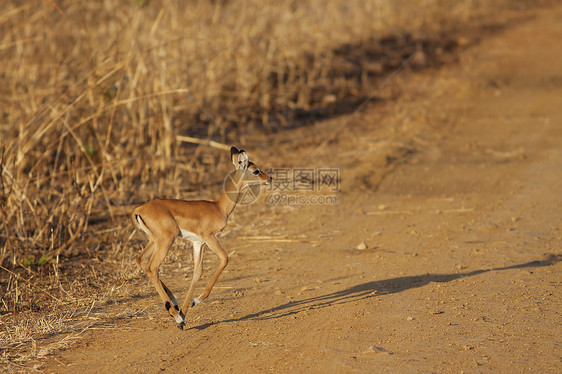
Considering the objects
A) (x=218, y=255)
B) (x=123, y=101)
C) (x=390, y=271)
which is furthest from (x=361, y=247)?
(x=123, y=101)

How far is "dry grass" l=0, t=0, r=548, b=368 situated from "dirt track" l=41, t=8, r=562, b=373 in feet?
2.88

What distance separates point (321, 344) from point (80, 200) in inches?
131

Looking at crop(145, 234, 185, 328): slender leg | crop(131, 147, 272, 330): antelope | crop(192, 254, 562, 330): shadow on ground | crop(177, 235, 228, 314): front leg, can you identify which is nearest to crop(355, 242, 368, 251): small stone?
crop(192, 254, 562, 330): shadow on ground

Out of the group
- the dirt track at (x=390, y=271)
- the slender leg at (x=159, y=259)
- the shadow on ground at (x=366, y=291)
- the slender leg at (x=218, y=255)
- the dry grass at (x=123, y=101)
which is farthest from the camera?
the dry grass at (x=123, y=101)

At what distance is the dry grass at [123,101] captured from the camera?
19.1ft

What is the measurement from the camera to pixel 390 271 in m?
5.39

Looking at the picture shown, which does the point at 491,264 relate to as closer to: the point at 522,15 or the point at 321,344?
the point at 321,344

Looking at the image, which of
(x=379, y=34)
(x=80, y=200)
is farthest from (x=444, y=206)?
(x=379, y=34)

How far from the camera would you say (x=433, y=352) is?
3852 millimetres

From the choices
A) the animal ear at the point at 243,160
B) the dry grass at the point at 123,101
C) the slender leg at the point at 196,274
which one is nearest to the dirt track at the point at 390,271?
the slender leg at the point at 196,274

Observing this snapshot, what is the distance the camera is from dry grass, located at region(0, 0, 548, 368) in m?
5.82

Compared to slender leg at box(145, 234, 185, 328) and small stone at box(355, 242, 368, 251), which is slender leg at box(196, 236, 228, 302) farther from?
small stone at box(355, 242, 368, 251)

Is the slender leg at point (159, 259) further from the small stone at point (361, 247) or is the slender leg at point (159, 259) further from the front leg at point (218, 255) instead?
the small stone at point (361, 247)

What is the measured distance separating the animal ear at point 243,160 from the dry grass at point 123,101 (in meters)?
1.74
